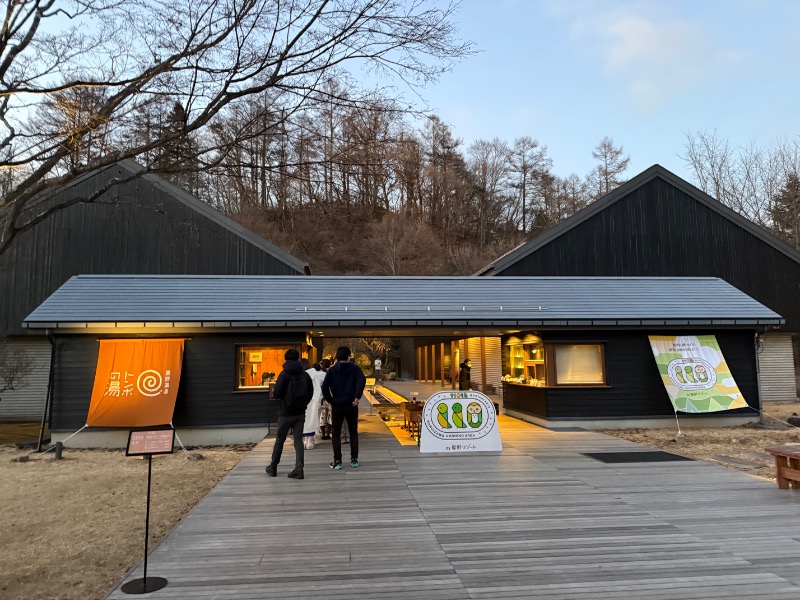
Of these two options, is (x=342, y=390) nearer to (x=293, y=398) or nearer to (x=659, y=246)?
(x=293, y=398)

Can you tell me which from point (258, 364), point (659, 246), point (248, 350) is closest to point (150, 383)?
point (248, 350)

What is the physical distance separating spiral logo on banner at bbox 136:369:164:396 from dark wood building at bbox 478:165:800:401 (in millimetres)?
9866

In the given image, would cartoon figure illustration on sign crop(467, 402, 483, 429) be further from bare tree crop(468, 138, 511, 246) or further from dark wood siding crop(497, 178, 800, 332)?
bare tree crop(468, 138, 511, 246)

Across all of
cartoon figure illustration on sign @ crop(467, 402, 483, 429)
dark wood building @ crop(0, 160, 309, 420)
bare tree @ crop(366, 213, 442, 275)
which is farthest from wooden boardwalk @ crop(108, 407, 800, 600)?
bare tree @ crop(366, 213, 442, 275)

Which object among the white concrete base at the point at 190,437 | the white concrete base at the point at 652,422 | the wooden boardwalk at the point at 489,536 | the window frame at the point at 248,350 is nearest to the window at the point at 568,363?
the white concrete base at the point at 652,422

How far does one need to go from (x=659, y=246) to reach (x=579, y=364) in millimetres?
5944

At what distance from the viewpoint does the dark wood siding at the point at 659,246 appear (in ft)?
51.4

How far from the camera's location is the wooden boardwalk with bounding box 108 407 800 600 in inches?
143

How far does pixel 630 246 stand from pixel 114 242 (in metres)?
15.7

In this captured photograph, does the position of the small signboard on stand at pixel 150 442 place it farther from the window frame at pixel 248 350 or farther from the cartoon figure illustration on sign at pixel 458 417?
the window frame at pixel 248 350

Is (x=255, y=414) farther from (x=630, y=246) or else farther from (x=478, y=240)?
(x=478, y=240)

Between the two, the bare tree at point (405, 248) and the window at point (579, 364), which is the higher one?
the bare tree at point (405, 248)

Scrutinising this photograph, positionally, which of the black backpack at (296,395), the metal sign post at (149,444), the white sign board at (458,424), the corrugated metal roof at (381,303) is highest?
the corrugated metal roof at (381,303)

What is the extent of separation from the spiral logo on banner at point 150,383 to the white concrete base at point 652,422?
8917 mm
